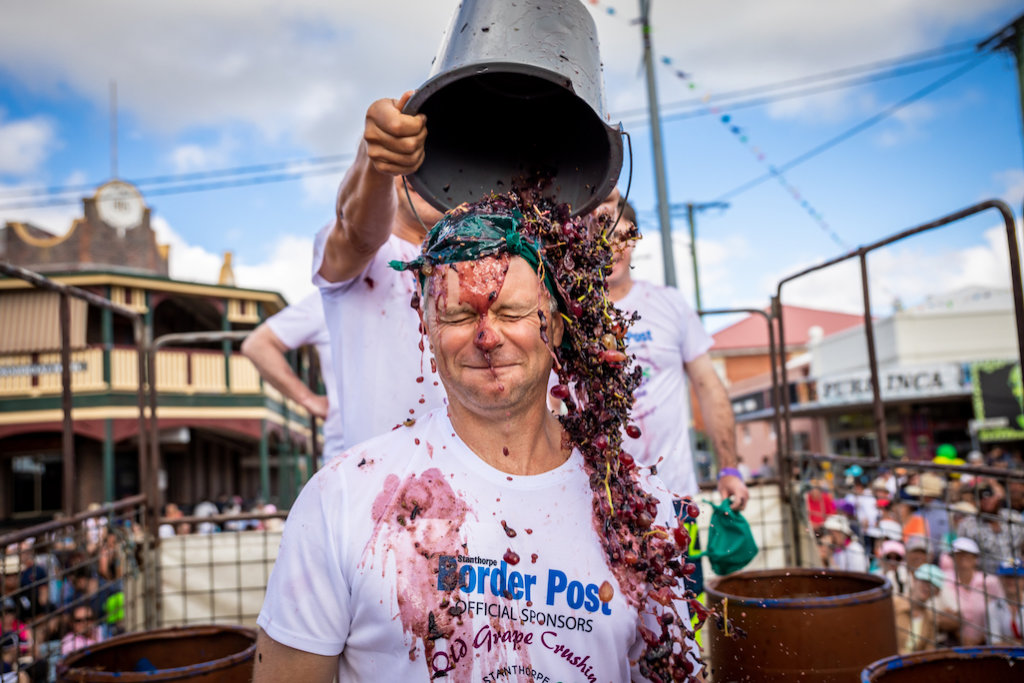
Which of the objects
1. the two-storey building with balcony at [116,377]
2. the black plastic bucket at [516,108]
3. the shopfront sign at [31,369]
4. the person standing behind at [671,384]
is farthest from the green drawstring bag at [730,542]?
the shopfront sign at [31,369]

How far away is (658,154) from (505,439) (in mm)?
7631

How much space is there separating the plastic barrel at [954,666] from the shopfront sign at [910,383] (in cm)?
1620

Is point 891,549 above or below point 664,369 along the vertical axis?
below

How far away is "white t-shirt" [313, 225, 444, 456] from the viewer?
2408 millimetres

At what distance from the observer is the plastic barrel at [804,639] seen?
2.59m

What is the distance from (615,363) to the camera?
6.10ft

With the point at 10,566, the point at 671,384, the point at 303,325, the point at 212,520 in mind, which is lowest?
the point at 10,566

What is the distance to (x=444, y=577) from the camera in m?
1.63

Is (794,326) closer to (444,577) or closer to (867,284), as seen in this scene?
(867,284)

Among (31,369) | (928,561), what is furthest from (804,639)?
(31,369)

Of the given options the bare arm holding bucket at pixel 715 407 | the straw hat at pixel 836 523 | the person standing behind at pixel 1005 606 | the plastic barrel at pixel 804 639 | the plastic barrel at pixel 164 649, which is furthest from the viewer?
the straw hat at pixel 836 523

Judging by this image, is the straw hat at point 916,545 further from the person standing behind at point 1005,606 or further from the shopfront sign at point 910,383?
the shopfront sign at point 910,383

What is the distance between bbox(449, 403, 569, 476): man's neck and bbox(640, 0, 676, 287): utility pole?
23.5 ft

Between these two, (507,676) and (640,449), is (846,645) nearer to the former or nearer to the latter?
(640,449)
